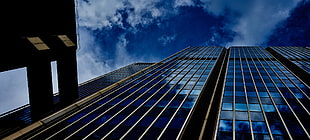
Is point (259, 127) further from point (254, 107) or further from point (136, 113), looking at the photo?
point (136, 113)

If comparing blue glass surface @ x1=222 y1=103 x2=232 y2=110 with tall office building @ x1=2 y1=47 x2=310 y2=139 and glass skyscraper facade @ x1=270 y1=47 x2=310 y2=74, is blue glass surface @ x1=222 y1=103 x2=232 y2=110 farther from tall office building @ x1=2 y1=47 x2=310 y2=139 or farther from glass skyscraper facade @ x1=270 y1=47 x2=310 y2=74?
glass skyscraper facade @ x1=270 y1=47 x2=310 y2=74

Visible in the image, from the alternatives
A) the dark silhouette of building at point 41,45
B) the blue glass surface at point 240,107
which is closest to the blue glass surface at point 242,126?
the blue glass surface at point 240,107

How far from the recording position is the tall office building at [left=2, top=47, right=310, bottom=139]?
2012 cm

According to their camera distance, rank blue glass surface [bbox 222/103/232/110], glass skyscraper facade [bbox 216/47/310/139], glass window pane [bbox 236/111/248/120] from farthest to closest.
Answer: blue glass surface [bbox 222/103/232/110] < glass window pane [bbox 236/111/248/120] < glass skyscraper facade [bbox 216/47/310/139]

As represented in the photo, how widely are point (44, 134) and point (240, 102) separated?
27313mm

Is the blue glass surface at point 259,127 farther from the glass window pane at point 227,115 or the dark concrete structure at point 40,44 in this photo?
the dark concrete structure at point 40,44

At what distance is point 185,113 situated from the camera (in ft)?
80.1

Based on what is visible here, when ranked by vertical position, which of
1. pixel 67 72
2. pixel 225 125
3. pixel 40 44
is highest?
pixel 40 44

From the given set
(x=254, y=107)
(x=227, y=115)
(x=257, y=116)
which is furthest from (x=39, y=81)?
(x=254, y=107)

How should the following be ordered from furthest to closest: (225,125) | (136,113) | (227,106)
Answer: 1. (227,106)
2. (136,113)
3. (225,125)

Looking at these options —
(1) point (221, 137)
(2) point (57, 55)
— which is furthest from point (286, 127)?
(2) point (57, 55)

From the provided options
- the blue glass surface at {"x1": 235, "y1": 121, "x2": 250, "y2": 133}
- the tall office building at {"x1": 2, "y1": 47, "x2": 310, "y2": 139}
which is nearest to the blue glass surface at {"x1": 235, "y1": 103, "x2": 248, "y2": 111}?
the tall office building at {"x1": 2, "y1": 47, "x2": 310, "y2": 139}

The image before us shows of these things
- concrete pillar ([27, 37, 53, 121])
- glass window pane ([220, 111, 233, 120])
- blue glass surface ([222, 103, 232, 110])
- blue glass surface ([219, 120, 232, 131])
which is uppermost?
concrete pillar ([27, 37, 53, 121])

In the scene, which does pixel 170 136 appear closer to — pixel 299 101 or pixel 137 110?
pixel 137 110
